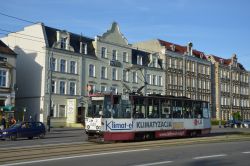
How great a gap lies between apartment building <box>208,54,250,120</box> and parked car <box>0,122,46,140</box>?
57.7 m

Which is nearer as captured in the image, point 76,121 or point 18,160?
point 18,160

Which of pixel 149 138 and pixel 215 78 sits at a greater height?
pixel 215 78

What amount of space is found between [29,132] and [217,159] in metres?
17.1

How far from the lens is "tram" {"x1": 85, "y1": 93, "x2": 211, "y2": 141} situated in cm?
2194

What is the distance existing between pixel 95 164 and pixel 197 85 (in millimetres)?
66297

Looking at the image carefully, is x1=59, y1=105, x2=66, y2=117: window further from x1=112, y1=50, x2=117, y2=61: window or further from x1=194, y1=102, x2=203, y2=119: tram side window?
x1=194, y1=102, x2=203, y2=119: tram side window

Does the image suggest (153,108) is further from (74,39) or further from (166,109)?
(74,39)

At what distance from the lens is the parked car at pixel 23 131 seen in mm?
26797

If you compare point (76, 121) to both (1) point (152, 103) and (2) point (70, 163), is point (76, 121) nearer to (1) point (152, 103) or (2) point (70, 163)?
(1) point (152, 103)

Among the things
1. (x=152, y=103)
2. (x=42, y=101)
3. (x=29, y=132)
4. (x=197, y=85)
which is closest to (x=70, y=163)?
(x=152, y=103)

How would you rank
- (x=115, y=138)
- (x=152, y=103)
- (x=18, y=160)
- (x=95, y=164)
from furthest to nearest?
(x=152, y=103) → (x=115, y=138) → (x=18, y=160) → (x=95, y=164)

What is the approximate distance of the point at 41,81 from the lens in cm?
4972

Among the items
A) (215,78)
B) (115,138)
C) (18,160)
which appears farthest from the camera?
(215,78)

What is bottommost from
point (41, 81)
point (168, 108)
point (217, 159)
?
point (217, 159)
